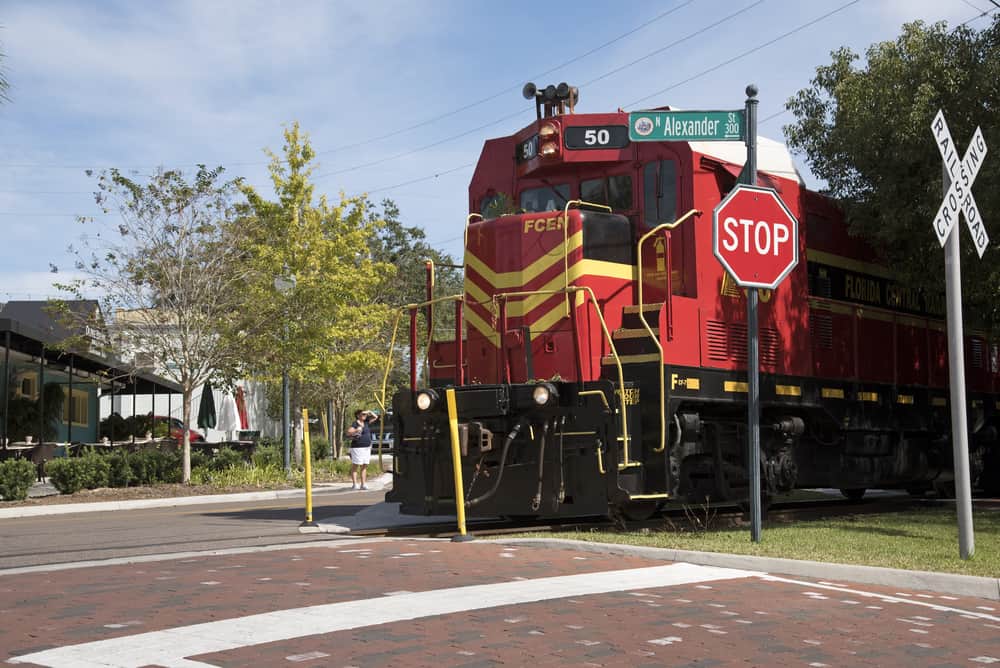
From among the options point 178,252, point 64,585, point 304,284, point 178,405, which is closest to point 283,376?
point 304,284

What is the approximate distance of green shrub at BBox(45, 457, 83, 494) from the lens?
69.9 feet

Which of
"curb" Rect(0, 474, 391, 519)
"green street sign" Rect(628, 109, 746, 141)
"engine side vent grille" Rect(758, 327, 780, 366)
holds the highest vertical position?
"green street sign" Rect(628, 109, 746, 141)

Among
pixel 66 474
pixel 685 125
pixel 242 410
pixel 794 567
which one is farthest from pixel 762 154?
pixel 242 410

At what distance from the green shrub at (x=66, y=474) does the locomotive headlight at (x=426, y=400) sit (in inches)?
485

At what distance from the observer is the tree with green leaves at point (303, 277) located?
951 inches

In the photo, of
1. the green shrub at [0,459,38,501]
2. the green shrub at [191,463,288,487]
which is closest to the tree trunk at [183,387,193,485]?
the green shrub at [191,463,288,487]

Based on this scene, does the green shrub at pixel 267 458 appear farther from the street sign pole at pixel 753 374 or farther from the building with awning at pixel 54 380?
the street sign pole at pixel 753 374

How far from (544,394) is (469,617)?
16.1ft

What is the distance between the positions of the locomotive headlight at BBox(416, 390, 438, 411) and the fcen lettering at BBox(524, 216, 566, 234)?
2.18 meters

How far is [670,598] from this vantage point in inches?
296

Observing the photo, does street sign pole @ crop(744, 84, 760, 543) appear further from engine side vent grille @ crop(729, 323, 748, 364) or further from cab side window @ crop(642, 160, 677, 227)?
engine side vent grille @ crop(729, 323, 748, 364)

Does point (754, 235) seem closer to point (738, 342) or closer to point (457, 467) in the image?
point (738, 342)

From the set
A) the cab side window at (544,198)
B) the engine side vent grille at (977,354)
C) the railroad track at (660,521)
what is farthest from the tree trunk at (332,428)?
the cab side window at (544,198)

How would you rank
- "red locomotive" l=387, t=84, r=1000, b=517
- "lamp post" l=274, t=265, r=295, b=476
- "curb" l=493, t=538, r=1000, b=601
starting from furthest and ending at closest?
"lamp post" l=274, t=265, r=295, b=476, "red locomotive" l=387, t=84, r=1000, b=517, "curb" l=493, t=538, r=1000, b=601
